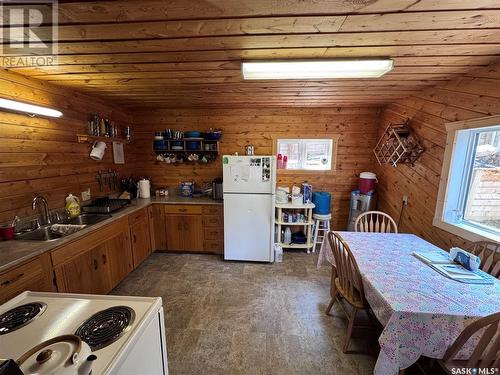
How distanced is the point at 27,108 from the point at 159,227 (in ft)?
6.49

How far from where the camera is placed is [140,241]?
2.93 m

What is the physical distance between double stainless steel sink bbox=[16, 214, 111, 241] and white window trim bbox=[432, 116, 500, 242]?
11.4ft

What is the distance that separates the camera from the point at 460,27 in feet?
4.01

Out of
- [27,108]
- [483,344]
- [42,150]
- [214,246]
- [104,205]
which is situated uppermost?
[27,108]

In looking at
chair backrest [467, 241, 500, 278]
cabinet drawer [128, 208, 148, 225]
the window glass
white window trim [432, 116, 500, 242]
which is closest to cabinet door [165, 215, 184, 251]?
cabinet drawer [128, 208, 148, 225]

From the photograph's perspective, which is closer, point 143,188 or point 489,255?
point 489,255

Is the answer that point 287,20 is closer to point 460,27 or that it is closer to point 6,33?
point 460,27

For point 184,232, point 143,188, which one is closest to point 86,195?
point 143,188

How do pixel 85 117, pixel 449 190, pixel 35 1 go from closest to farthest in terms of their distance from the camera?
pixel 35 1
pixel 449 190
pixel 85 117

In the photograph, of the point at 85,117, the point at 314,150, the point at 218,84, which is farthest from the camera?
the point at 314,150

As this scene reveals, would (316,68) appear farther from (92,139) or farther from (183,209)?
(92,139)

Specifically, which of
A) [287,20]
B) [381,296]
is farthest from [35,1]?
[381,296]

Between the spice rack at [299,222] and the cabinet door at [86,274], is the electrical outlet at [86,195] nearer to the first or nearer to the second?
the cabinet door at [86,274]

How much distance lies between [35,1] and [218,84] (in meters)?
1.42
